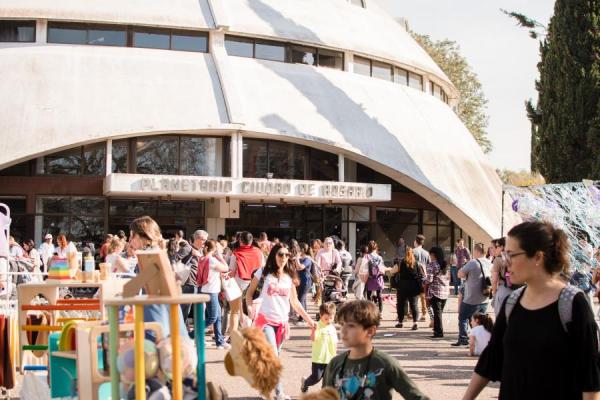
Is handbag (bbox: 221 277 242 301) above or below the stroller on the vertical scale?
above

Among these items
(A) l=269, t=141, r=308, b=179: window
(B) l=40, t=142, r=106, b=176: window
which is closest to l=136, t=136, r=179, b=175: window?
(B) l=40, t=142, r=106, b=176: window

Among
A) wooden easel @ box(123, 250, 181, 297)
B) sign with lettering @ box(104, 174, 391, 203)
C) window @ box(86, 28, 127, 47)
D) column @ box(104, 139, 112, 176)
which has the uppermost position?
window @ box(86, 28, 127, 47)

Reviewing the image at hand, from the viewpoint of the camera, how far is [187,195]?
1161 inches

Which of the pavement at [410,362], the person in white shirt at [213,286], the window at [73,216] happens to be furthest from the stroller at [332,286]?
the window at [73,216]

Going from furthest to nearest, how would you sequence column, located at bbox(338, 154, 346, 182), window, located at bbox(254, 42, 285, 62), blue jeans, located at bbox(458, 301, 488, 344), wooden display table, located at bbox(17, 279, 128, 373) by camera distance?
window, located at bbox(254, 42, 285, 62) → column, located at bbox(338, 154, 346, 182) → blue jeans, located at bbox(458, 301, 488, 344) → wooden display table, located at bbox(17, 279, 128, 373)

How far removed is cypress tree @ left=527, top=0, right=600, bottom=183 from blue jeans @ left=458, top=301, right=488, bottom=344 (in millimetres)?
15004

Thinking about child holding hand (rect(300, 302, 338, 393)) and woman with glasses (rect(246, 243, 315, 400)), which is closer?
child holding hand (rect(300, 302, 338, 393))

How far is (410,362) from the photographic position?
40.8 feet

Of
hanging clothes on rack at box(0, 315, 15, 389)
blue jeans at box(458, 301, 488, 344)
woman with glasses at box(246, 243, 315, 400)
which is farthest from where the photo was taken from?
blue jeans at box(458, 301, 488, 344)

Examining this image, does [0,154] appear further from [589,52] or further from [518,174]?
[518,174]

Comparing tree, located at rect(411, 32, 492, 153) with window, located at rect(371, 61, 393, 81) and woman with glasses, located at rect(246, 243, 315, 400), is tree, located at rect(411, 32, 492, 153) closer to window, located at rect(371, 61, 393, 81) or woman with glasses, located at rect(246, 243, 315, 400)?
window, located at rect(371, 61, 393, 81)

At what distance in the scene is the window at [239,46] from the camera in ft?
111

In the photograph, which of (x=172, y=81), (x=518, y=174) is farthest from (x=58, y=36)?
(x=518, y=174)

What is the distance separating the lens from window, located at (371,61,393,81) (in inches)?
1467
